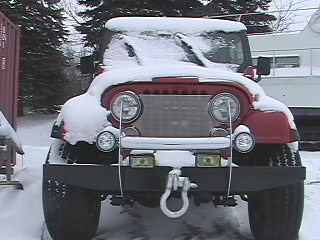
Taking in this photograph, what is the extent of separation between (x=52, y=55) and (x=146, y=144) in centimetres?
1840

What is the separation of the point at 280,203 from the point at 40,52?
18.4 m

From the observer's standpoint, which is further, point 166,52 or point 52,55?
point 52,55

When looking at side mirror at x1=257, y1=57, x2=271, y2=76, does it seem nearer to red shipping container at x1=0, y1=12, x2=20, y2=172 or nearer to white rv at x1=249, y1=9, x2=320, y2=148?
red shipping container at x1=0, y1=12, x2=20, y2=172

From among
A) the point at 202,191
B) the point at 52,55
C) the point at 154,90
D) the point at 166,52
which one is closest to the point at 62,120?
the point at 154,90

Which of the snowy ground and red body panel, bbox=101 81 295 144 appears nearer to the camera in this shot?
red body panel, bbox=101 81 295 144

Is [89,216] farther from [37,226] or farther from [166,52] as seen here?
[166,52]

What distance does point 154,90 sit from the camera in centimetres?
430

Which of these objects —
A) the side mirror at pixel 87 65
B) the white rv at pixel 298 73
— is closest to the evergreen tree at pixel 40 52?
the white rv at pixel 298 73

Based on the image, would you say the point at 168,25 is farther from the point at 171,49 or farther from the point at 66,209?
the point at 66,209

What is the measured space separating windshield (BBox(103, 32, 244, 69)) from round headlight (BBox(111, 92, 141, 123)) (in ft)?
4.31

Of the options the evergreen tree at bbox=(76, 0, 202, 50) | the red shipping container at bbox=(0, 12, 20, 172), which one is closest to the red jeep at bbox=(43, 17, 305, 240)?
the red shipping container at bbox=(0, 12, 20, 172)

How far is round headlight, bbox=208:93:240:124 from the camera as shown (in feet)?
14.1

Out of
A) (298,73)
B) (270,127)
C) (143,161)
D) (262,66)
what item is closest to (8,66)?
(262,66)

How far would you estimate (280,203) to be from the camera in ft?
14.7
